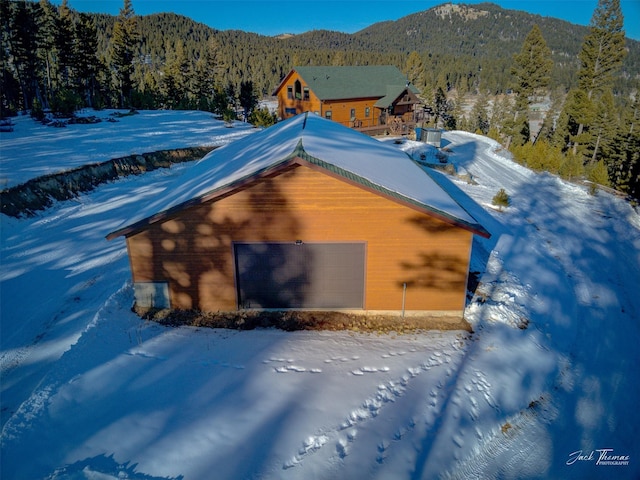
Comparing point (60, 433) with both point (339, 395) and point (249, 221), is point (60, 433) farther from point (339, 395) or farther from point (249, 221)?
point (249, 221)

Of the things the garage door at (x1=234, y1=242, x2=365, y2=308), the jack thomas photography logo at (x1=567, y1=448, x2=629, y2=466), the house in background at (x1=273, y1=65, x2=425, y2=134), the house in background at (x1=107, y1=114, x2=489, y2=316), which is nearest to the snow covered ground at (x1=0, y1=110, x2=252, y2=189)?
the house in background at (x1=273, y1=65, x2=425, y2=134)

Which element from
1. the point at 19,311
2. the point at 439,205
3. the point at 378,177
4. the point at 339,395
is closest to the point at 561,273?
the point at 439,205

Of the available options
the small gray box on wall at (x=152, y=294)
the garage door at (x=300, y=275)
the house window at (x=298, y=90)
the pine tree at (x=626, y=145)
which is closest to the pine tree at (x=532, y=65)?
the pine tree at (x=626, y=145)

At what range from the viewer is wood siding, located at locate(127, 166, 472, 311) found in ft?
35.4

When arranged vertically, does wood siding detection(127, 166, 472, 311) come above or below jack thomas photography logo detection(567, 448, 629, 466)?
above

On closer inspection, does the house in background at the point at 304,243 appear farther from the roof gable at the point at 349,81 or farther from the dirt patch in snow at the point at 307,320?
the roof gable at the point at 349,81

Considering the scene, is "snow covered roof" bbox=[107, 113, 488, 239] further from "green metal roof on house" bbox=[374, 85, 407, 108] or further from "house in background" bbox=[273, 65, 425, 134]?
"green metal roof on house" bbox=[374, 85, 407, 108]

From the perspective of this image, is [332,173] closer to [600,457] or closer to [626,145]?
[600,457]

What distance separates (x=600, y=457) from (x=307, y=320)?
7.05 meters

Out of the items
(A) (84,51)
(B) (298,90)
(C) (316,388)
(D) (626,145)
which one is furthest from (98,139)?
(D) (626,145)

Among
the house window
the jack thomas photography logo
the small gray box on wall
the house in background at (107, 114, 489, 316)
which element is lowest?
the jack thomas photography logo

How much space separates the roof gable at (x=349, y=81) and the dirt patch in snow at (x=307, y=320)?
35410mm

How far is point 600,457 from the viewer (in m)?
7.36

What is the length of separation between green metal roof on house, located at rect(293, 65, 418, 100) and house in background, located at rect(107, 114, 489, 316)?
34572 mm
